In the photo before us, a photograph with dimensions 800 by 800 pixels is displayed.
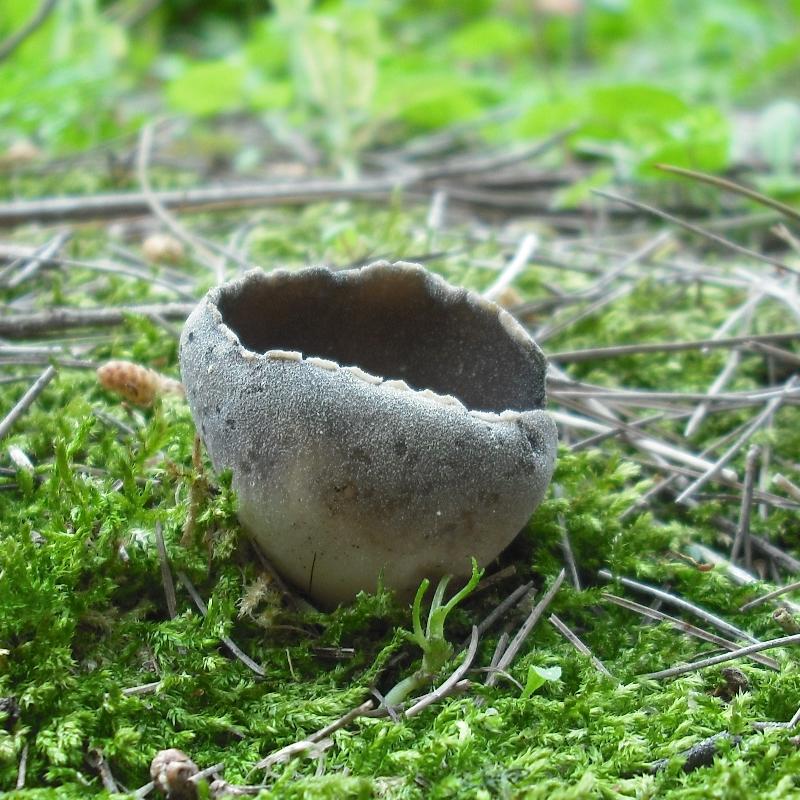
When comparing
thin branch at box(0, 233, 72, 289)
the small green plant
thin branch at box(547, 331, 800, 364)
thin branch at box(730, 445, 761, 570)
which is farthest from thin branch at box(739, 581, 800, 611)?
thin branch at box(0, 233, 72, 289)

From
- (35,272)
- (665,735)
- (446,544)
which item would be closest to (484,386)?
(446,544)

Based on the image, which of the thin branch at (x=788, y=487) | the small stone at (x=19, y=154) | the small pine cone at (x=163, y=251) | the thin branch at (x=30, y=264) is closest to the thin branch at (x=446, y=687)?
the thin branch at (x=788, y=487)

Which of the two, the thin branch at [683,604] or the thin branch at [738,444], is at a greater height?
the thin branch at [738,444]

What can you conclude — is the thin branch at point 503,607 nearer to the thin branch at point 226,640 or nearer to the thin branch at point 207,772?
the thin branch at point 226,640

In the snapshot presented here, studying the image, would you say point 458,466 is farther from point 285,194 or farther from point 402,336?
point 285,194

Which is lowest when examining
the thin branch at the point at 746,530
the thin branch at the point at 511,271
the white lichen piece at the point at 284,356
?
the thin branch at the point at 746,530

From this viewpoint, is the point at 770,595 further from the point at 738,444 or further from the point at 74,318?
the point at 74,318

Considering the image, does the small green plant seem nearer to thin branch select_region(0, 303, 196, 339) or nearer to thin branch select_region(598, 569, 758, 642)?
thin branch select_region(598, 569, 758, 642)
